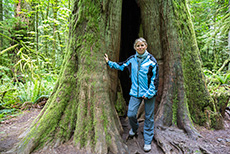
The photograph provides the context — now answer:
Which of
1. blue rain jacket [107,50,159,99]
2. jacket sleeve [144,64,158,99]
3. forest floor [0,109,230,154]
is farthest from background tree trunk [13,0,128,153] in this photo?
jacket sleeve [144,64,158,99]

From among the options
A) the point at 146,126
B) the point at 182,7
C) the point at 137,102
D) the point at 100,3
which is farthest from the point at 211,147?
the point at 100,3

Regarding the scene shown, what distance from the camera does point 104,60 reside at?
9.49 feet

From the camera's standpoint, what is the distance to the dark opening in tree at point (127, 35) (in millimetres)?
4871

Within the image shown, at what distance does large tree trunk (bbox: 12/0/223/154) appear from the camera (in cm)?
256

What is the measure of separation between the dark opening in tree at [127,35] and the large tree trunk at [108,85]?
4.35ft

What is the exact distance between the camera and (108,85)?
9.45ft

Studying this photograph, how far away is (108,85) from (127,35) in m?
2.78

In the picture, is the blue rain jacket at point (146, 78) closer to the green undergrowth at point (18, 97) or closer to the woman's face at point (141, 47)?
the woman's face at point (141, 47)

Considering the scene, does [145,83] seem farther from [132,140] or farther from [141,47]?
[132,140]

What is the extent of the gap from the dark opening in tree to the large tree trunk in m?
1.33

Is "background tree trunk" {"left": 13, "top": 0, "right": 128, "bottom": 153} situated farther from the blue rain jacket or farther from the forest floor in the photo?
the blue rain jacket

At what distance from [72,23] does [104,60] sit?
3.50 ft

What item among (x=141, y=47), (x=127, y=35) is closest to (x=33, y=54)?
(x=127, y=35)

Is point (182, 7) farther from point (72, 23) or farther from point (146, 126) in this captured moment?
point (146, 126)
